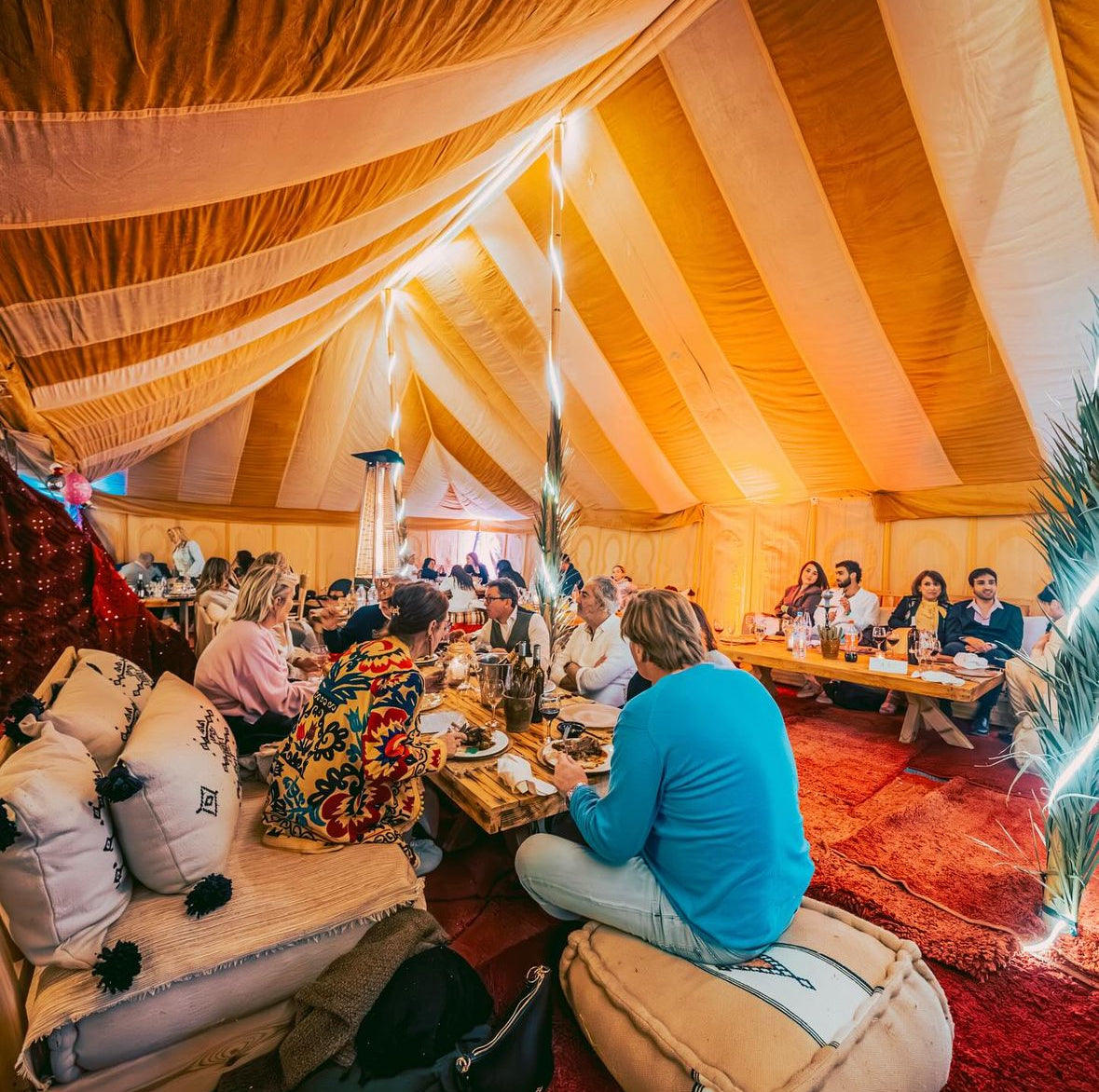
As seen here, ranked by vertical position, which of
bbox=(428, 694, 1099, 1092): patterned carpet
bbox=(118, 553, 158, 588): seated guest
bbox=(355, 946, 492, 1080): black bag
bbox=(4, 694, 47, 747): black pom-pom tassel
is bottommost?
bbox=(428, 694, 1099, 1092): patterned carpet

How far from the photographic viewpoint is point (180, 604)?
283 inches

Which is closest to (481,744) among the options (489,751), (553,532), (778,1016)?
(489,751)

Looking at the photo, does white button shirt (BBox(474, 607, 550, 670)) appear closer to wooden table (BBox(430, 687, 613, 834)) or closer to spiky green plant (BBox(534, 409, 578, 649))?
spiky green plant (BBox(534, 409, 578, 649))

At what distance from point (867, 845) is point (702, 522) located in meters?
5.03

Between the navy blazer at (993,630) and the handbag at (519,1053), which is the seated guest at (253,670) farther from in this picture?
the navy blazer at (993,630)

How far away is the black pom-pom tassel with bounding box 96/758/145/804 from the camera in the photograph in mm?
1249

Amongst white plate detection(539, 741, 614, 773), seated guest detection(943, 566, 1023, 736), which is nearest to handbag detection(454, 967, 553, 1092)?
white plate detection(539, 741, 614, 773)

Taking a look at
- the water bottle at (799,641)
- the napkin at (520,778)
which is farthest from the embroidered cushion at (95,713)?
the water bottle at (799,641)

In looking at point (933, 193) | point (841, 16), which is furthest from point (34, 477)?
point (933, 193)

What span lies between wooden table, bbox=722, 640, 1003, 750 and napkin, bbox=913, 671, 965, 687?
0.11 feet

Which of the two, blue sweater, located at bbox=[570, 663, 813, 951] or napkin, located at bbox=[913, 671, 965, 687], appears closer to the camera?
blue sweater, located at bbox=[570, 663, 813, 951]

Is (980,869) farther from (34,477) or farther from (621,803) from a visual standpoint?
(34,477)

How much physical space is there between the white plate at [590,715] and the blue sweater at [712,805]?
80 cm

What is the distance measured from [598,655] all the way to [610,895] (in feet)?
5.50
